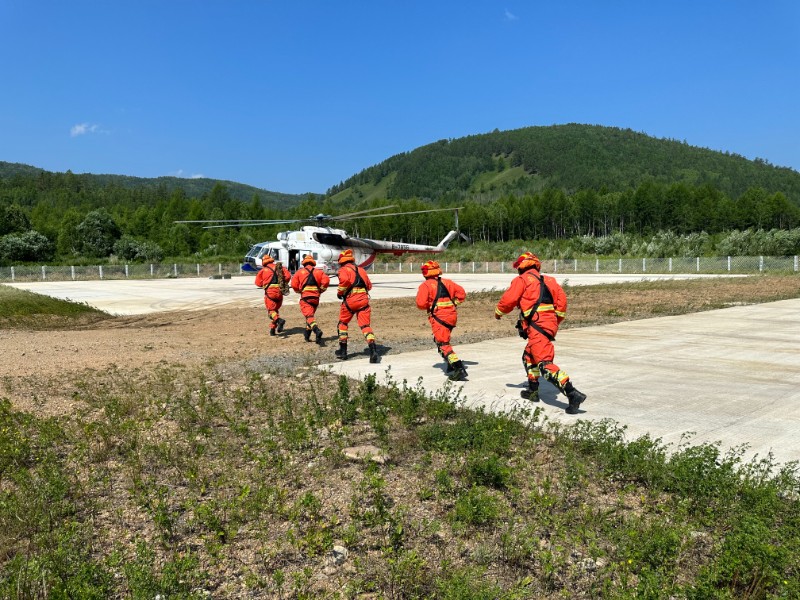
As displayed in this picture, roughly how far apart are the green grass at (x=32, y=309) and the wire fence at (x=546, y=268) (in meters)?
20.0

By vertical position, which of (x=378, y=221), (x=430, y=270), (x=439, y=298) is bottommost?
(x=439, y=298)

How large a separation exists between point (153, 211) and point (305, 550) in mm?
117625

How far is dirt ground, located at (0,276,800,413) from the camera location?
9375 millimetres

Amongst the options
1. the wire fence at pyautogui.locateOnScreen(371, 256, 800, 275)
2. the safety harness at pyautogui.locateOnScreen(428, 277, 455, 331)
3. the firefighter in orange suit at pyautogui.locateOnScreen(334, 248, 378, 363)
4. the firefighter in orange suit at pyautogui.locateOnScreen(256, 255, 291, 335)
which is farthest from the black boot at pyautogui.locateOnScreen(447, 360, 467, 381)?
the wire fence at pyautogui.locateOnScreen(371, 256, 800, 275)

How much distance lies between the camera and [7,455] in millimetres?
5012

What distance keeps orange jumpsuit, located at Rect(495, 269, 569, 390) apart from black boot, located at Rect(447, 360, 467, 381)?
133 centimetres

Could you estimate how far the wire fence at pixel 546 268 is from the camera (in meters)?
39.4

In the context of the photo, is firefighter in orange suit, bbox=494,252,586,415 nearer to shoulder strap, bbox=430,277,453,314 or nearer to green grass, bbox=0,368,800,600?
green grass, bbox=0,368,800,600

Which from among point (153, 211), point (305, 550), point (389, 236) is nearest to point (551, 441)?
point (305, 550)

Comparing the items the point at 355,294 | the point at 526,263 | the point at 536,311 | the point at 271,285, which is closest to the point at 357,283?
the point at 355,294

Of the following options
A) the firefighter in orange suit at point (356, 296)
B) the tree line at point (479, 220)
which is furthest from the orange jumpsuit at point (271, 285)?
the tree line at point (479, 220)

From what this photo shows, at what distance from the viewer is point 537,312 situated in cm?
651

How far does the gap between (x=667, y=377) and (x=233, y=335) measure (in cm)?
936

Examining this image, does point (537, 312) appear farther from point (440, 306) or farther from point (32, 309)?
point (32, 309)
